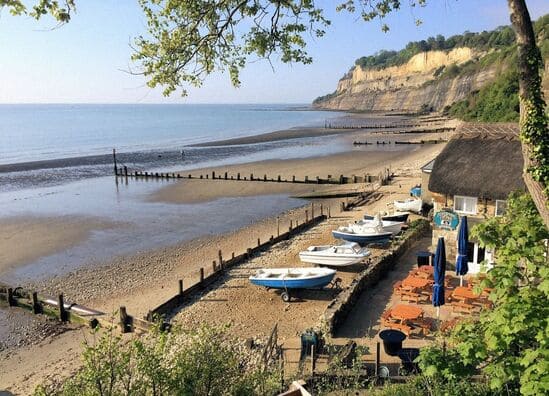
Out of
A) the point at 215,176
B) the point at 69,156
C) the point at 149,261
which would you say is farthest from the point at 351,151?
the point at 149,261

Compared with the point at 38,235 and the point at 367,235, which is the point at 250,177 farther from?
the point at 367,235

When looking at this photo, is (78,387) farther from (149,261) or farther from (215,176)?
(215,176)

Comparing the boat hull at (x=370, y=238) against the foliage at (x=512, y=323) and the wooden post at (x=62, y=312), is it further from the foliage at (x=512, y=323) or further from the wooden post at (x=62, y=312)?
the foliage at (x=512, y=323)

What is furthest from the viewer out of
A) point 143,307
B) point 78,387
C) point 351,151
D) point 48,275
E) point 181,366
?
point 351,151

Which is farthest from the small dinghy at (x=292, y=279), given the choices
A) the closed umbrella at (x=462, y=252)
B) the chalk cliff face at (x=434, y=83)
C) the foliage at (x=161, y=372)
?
the chalk cliff face at (x=434, y=83)

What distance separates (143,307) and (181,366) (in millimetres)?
11854

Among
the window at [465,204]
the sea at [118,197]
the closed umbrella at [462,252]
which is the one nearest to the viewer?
the closed umbrella at [462,252]

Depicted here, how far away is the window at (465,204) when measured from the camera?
17422 millimetres

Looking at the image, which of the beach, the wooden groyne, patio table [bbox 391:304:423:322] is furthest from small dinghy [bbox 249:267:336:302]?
the wooden groyne

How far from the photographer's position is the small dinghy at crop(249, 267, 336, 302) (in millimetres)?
18312

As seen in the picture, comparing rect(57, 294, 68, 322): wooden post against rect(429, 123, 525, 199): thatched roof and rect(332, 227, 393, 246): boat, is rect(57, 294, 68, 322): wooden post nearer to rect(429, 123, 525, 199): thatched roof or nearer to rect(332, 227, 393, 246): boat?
rect(332, 227, 393, 246): boat

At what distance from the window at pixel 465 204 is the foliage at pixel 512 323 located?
10.3m

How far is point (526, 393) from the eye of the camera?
543 centimetres

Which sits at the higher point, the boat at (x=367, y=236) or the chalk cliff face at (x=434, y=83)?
the chalk cliff face at (x=434, y=83)
